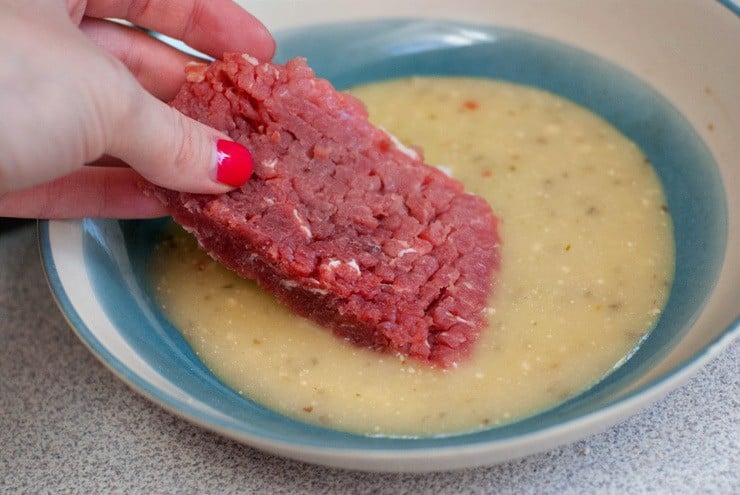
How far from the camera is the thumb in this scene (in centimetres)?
186

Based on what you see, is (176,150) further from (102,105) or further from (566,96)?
(566,96)

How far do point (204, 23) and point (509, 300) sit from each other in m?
1.28

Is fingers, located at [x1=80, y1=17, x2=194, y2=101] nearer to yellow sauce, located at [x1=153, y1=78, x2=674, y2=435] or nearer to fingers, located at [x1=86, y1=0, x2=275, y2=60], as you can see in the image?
fingers, located at [x1=86, y1=0, x2=275, y2=60]

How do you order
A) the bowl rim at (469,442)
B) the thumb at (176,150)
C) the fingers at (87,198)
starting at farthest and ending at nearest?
the fingers at (87,198)
the thumb at (176,150)
the bowl rim at (469,442)

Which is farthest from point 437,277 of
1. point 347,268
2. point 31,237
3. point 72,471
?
point 31,237

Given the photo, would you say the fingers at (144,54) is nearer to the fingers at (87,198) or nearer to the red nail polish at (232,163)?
the fingers at (87,198)

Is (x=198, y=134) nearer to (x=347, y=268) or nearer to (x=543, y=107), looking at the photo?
A: (x=347, y=268)

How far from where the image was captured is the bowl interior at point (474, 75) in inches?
76.8

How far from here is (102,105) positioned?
1743 millimetres

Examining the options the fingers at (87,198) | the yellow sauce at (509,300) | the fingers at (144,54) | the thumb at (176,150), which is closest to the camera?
the thumb at (176,150)


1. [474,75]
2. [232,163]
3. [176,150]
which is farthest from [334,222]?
[474,75]

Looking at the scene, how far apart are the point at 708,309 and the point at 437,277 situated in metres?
0.70

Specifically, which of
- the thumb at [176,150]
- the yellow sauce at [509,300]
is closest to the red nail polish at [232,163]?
the thumb at [176,150]

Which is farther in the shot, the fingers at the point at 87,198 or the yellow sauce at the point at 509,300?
the fingers at the point at 87,198
